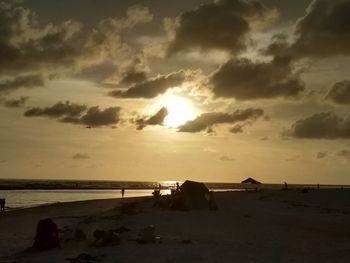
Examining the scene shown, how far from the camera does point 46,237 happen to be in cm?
2253

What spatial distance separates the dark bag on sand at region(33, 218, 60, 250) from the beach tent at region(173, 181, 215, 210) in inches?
855

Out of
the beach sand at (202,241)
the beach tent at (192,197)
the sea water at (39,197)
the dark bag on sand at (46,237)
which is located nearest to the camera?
the beach sand at (202,241)

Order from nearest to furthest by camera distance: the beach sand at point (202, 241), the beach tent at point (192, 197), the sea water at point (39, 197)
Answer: the beach sand at point (202, 241)
the beach tent at point (192, 197)
the sea water at point (39, 197)

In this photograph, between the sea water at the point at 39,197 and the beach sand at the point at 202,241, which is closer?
the beach sand at the point at 202,241

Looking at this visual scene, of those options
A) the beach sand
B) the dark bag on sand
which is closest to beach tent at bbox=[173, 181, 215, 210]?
the beach sand

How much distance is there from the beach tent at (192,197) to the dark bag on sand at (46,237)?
71.2ft

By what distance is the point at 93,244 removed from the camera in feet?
73.5

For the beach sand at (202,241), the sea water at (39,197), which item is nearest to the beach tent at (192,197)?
the beach sand at (202,241)

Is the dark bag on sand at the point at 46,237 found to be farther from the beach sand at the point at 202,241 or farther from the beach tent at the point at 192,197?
the beach tent at the point at 192,197

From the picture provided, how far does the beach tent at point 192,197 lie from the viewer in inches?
1730

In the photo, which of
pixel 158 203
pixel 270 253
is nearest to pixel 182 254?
pixel 270 253

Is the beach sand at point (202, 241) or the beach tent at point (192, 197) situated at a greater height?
the beach tent at point (192, 197)

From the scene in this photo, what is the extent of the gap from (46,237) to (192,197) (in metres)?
23.0

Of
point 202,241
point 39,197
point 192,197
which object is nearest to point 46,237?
point 202,241
